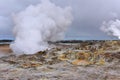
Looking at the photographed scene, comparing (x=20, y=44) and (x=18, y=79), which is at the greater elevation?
(x=20, y=44)

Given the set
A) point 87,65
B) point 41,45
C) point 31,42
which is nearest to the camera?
point 87,65

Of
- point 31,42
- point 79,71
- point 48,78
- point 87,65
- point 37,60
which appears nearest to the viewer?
point 48,78

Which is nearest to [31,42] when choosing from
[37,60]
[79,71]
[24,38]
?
[24,38]

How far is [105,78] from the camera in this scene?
16266 millimetres

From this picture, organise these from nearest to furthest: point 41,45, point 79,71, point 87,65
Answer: point 79,71 → point 87,65 → point 41,45

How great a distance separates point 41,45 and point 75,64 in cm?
1499

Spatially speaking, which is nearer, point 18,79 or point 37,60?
point 18,79

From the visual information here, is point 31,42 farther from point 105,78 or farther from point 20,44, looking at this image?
point 105,78

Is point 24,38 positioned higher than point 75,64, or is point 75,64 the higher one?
point 24,38

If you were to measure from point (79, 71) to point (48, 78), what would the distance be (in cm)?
329

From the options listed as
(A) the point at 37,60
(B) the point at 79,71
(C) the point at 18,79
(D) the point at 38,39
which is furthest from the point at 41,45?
(C) the point at 18,79

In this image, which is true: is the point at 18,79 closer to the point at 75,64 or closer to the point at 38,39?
the point at 75,64

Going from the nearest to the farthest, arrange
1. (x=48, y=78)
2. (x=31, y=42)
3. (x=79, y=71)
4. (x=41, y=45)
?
1. (x=48, y=78)
2. (x=79, y=71)
3. (x=31, y=42)
4. (x=41, y=45)

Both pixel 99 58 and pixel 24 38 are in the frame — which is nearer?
pixel 99 58
